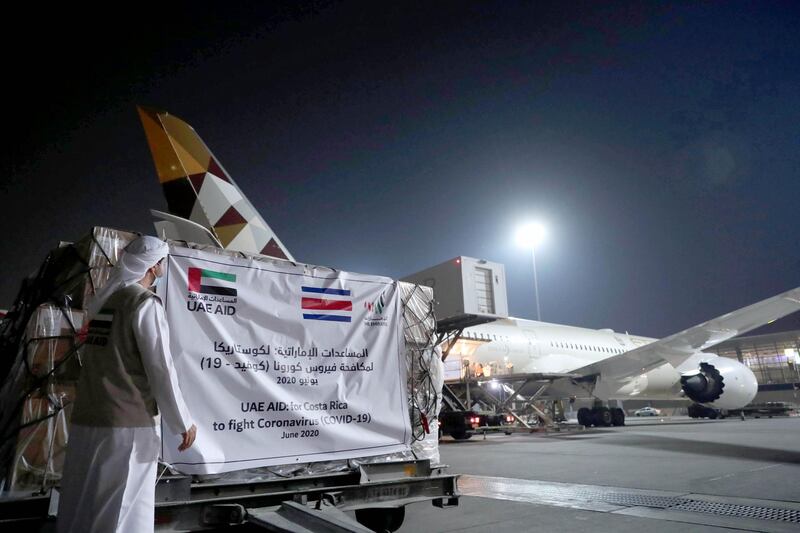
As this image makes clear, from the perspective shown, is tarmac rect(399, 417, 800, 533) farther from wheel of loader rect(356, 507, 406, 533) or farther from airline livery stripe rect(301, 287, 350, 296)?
airline livery stripe rect(301, 287, 350, 296)

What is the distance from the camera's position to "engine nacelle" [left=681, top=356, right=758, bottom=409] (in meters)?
17.3

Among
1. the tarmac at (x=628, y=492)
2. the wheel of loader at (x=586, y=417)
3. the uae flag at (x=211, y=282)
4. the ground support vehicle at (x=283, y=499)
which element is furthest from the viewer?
the wheel of loader at (x=586, y=417)

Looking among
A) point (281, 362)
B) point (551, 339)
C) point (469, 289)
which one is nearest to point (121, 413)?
point (281, 362)

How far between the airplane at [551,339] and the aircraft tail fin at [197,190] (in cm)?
2

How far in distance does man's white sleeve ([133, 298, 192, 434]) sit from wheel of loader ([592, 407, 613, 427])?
21.1 meters

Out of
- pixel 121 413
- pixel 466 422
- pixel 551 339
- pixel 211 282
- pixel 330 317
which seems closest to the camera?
pixel 121 413

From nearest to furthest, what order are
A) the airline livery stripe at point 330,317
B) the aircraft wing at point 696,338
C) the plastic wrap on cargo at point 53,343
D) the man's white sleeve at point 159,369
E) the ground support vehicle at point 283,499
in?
1. the man's white sleeve at point 159,369
2. the ground support vehicle at point 283,499
3. the plastic wrap on cargo at point 53,343
4. the airline livery stripe at point 330,317
5. the aircraft wing at point 696,338

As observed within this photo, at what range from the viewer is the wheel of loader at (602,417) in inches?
813

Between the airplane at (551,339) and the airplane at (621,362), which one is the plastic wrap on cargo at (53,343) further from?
the airplane at (621,362)

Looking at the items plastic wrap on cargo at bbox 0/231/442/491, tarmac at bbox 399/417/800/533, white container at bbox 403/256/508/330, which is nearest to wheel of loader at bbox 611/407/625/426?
tarmac at bbox 399/417/800/533

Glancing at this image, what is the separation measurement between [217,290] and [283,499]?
1.49 m

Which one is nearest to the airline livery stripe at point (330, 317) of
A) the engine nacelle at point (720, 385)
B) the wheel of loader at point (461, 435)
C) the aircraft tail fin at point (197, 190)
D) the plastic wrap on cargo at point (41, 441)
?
the plastic wrap on cargo at point (41, 441)

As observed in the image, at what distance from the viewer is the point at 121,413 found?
2.43 metres

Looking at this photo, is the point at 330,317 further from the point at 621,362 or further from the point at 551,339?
the point at 551,339
